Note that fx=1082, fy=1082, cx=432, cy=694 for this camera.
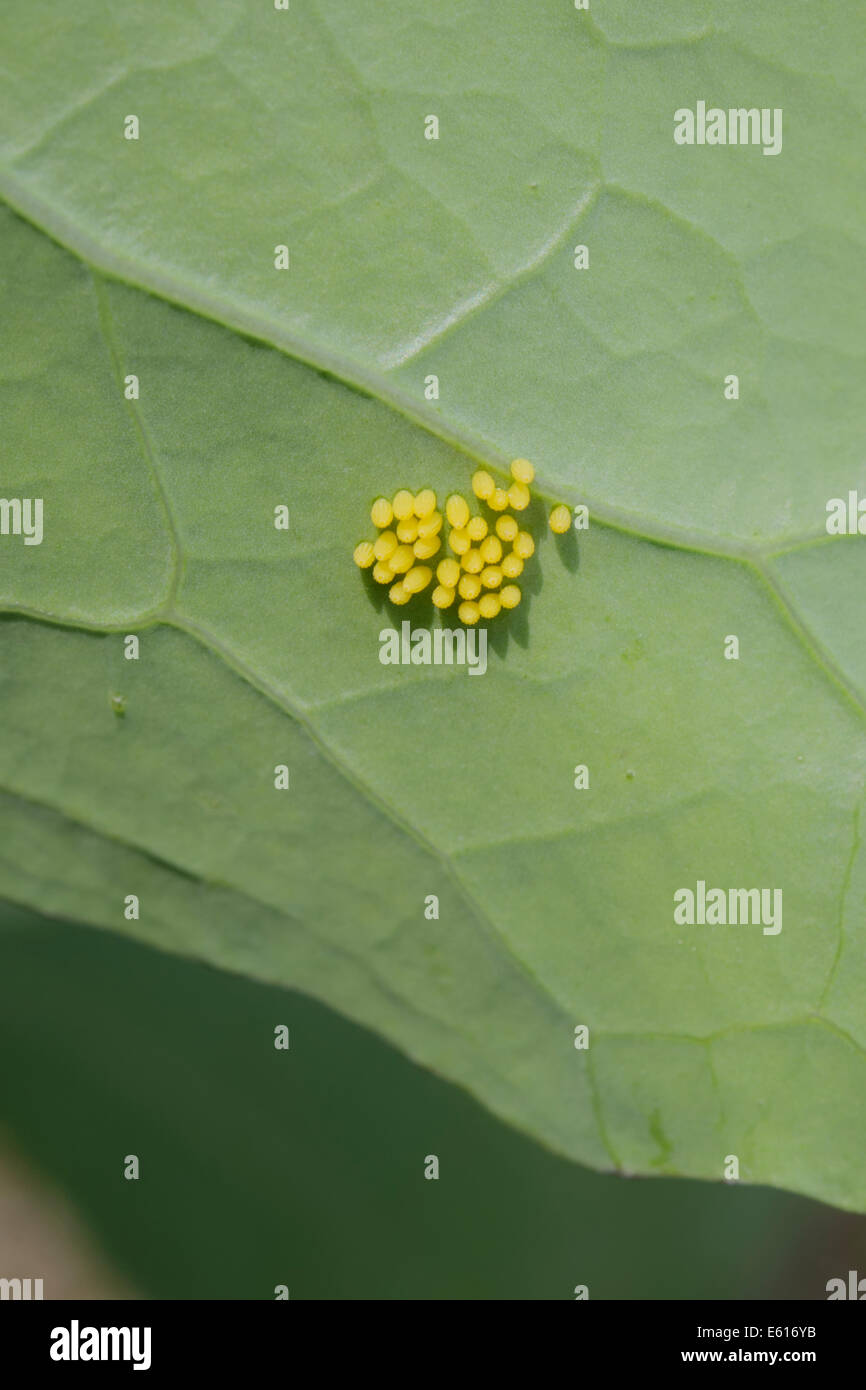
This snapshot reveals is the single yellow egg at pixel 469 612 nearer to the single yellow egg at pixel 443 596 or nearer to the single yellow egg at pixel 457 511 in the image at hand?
the single yellow egg at pixel 443 596

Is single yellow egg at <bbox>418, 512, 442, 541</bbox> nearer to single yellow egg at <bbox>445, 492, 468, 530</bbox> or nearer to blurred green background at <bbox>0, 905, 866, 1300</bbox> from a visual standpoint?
single yellow egg at <bbox>445, 492, 468, 530</bbox>

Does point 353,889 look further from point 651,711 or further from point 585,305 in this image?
point 585,305

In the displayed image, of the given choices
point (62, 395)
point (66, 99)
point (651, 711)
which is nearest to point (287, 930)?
point (651, 711)

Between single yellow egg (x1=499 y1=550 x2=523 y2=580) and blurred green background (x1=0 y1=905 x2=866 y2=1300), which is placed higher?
single yellow egg (x1=499 y1=550 x2=523 y2=580)

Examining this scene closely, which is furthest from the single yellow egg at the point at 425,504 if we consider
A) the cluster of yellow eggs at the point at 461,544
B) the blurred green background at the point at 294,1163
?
the blurred green background at the point at 294,1163

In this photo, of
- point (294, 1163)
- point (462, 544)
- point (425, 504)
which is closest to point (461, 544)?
point (462, 544)

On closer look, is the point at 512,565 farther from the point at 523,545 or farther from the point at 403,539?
the point at 403,539

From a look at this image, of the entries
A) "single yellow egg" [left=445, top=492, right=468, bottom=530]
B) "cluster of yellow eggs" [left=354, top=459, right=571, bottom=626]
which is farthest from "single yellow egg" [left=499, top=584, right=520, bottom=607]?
"single yellow egg" [left=445, top=492, right=468, bottom=530]
